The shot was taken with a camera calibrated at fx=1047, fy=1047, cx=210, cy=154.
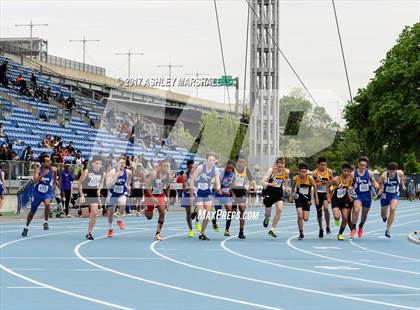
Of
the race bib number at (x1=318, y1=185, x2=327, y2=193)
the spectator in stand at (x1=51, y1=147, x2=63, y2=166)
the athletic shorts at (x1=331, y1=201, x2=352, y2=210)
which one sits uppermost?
the spectator in stand at (x1=51, y1=147, x2=63, y2=166)

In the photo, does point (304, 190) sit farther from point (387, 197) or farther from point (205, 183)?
point (205, 183)

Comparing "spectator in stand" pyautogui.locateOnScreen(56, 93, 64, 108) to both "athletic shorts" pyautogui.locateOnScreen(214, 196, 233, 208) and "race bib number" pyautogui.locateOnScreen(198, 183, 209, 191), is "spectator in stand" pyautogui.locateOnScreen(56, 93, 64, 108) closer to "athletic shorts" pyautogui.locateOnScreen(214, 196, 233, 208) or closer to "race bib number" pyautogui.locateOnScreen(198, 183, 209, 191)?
"athletic shorts" pyautogui.locateOnScreen(214, 196, 233, 208)

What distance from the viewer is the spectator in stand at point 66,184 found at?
1339 inches

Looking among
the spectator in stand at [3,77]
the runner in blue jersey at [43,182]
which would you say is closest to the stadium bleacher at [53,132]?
the spectator in stand at [3,77]

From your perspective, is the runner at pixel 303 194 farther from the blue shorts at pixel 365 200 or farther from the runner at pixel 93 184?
the runner at pixel 93 184

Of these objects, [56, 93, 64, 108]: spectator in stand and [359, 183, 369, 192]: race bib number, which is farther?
[56, 93, 64, 108]: spectator in stand

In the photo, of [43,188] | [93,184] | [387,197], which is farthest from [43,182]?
[387,197]

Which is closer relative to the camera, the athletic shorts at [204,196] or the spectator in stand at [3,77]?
the athletic shorts at [204,196]

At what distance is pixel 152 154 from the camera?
4978 centimetres

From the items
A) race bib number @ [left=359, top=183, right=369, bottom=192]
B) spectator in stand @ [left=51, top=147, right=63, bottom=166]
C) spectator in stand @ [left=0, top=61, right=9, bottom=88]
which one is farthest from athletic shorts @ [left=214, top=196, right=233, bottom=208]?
spectator in stand @ [left=0, top=61, right=9, bottom=88]

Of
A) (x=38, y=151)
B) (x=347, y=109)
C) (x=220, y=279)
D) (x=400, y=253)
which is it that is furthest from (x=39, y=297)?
(x=347, y=109)

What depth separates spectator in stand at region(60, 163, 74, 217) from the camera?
34.0m

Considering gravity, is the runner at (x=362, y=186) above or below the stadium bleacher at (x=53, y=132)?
below

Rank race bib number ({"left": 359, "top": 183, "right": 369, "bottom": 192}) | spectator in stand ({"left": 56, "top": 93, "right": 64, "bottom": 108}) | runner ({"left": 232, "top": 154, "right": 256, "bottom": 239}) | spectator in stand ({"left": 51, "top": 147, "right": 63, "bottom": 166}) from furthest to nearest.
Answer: spectator in stand ({"left": 56, "top": 93, "right": 64, "bottom": 108}) → spectator in stand ({"left": 51, "top": 147, "right": 63, "bottom": 166}) → race bib number ({"left": 359, "top": 183, "right": 369, "bottom": 192}) → runner ({"left": 232, "top": 154, "right": 256, "bottom": 239})
